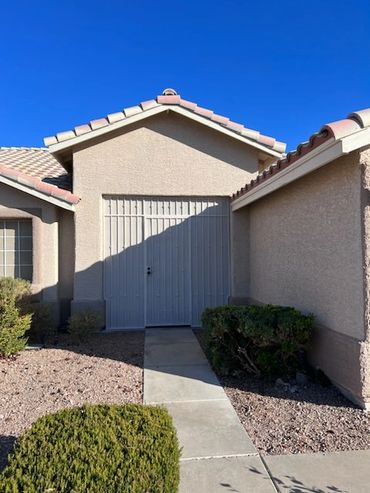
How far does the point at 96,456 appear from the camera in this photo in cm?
247

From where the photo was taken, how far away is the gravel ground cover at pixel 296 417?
3.81 metres

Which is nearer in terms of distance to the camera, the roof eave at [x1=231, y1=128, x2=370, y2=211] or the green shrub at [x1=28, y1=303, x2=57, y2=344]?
the roof eave at [x1=231, y1=128, x2=370, y2=211]

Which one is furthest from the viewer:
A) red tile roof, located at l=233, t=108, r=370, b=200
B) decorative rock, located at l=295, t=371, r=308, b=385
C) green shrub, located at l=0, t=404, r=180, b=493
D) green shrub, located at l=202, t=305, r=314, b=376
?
decorative rock, located at l=295, t=371, r=308, b=385

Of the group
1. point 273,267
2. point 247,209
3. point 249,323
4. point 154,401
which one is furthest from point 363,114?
point 247,209

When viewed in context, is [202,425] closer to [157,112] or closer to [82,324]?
[82,324]

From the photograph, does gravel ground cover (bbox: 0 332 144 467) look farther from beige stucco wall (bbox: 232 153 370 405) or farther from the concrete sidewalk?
beige stucco wall (bbox: 232 153 370 405)

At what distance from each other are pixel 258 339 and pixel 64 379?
3.10 meters

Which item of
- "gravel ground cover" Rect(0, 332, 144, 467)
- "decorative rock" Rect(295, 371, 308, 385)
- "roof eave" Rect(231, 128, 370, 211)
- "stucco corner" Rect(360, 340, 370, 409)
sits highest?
"roof eave" Rect(231, 128, 370, 211)

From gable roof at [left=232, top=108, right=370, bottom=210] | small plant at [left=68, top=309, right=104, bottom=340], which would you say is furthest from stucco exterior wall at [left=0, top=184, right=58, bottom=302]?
gable roof at [left=232, top=108, right=370, bottom=210]

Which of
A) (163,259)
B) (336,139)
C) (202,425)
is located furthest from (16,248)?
(336,139)

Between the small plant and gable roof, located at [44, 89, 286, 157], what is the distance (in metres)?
4.05

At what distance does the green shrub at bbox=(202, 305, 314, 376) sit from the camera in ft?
17.3

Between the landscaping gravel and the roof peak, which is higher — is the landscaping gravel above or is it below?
below

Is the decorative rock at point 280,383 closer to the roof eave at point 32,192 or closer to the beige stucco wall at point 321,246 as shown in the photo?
the beige stucco wall at point 321,246
